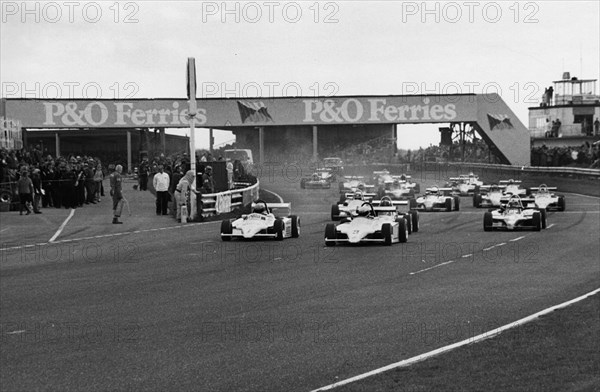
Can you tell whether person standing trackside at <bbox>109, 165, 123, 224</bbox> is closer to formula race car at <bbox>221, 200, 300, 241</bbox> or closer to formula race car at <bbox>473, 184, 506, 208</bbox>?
formula race car at <bbox>221, 200, 300, 241</bbox>

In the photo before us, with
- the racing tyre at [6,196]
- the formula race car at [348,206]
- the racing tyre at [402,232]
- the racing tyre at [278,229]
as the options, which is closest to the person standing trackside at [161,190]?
the racing tyre at [6,196]

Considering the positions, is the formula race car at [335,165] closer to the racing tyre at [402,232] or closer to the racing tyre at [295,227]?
the racing tyre at [295,227]

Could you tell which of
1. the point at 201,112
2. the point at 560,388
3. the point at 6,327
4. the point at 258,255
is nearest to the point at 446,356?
the point at 560,388

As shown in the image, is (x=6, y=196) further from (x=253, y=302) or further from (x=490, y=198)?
(x=253, y=302)

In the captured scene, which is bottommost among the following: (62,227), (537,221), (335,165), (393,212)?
(62,227)

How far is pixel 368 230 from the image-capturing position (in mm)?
20406

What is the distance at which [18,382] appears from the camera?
28.7 feet

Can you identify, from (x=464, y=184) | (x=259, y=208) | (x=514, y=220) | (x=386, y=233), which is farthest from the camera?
(x=464, y=184)

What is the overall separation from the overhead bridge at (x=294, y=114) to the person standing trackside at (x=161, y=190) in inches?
839

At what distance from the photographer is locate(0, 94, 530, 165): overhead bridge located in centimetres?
5134

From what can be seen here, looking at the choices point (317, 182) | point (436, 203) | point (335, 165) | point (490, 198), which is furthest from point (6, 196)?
point (335, 165)

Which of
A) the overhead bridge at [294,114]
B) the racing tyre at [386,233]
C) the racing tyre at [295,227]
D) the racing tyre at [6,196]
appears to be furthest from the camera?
the overhead bridge at [294,114]

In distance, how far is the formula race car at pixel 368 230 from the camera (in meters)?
20.3

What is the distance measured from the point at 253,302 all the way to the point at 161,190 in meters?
18.5
